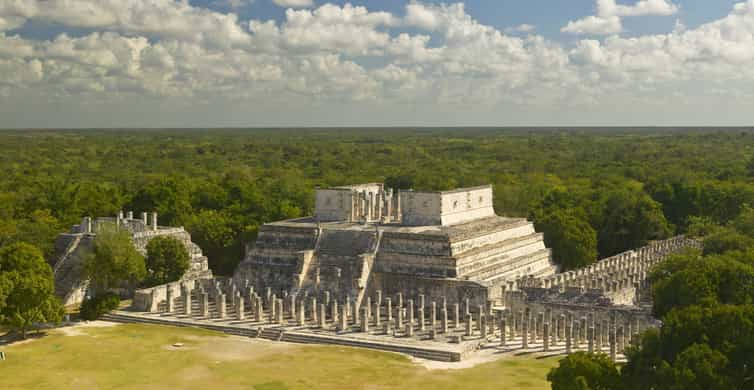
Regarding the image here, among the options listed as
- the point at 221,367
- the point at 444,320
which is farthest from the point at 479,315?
the point at 221,367

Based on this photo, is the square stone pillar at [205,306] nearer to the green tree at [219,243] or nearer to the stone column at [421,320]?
the stone column at [421,320]

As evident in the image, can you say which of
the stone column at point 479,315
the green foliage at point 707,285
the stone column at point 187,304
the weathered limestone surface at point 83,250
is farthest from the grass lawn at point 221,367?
the weathered limestone surface at point 83,250

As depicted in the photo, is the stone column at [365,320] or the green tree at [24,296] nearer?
the green tree at [24,296]

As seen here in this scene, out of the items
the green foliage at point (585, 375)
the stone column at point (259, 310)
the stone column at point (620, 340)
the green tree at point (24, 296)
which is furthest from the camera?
A: the stone column at point (259, 310)

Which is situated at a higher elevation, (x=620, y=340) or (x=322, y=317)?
(x=620, y=340)

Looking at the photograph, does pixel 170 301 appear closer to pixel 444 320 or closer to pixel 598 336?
pixel 444 320

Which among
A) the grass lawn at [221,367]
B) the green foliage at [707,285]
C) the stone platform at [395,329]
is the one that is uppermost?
the green foliage at [707,285]

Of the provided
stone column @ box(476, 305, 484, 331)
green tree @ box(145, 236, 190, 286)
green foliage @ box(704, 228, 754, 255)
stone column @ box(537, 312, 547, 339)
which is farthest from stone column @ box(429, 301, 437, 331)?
green foliage @ box(704, 228, 754, 255)

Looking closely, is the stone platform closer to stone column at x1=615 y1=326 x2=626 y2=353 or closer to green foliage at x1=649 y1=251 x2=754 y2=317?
stone column at x1=615 y1=326 x2=626 y2=353
